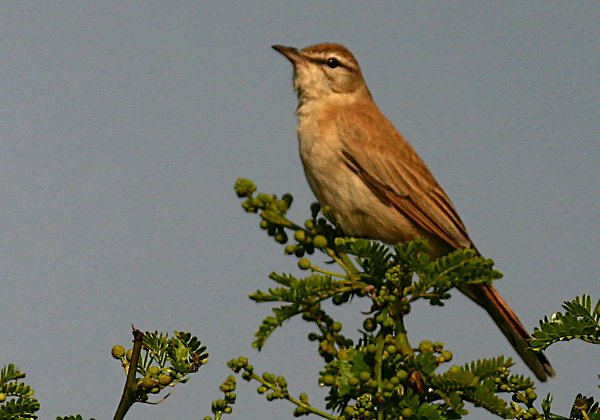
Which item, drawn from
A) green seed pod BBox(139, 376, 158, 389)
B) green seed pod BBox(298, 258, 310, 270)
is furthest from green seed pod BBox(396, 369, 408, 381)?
green seed pod BBox(139, 376, 158, 389)

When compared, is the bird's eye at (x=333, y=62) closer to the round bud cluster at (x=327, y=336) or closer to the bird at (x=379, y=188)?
the bird at (x=379, y=188)

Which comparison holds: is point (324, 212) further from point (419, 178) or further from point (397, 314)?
point (397, 314)

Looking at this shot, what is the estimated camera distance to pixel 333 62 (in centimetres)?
745

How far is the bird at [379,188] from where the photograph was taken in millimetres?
6230

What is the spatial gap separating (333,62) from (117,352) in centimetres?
459

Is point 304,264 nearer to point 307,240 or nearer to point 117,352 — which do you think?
point 307,240

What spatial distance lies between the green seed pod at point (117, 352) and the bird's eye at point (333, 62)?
451 centimetres

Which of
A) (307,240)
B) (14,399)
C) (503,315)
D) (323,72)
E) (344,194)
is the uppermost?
(323,72)

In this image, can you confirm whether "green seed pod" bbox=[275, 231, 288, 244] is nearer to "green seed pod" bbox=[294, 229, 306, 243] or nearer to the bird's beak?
"green seed pod" bbox=[294, 229, 306, 243]

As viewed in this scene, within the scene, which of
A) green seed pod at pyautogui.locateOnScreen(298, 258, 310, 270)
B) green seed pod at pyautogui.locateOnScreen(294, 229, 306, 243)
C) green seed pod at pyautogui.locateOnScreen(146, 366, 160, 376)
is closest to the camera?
green seed pod at pyautogui.locateOnScreen(146, 366, 160, 376)

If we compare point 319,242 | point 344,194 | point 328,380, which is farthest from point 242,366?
point 344,194

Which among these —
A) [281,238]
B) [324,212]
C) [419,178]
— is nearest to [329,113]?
[419,178]

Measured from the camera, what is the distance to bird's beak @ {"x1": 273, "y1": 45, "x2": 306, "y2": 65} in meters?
7.31

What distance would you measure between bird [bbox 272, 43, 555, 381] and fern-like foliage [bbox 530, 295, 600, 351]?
7.27ft
